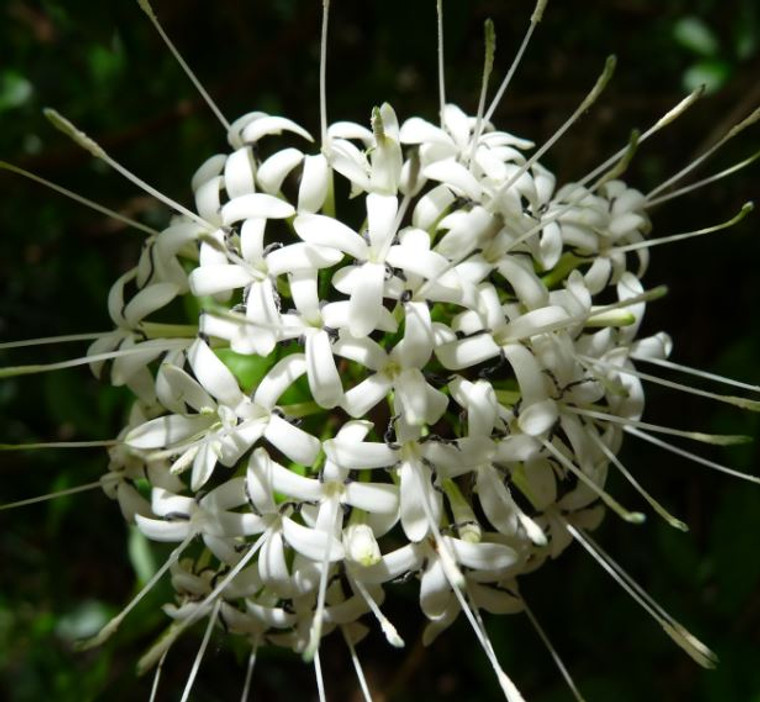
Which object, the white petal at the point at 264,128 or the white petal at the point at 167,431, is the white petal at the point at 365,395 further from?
the white petal at the point at 264,128

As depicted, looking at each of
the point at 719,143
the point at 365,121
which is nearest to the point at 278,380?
the point at 719,143

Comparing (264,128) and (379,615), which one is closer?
(379,615)

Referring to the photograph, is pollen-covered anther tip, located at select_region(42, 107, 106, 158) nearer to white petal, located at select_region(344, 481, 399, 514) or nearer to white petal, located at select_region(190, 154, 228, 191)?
white petal, located at select_region(190, 154, 228, 191)

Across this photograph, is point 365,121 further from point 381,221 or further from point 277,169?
point 381,221

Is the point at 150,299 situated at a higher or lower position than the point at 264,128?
lower

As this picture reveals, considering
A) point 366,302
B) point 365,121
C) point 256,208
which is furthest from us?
point 365,121

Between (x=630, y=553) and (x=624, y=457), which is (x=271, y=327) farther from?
(x=630, y=553)

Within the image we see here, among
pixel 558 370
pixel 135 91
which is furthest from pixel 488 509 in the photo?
pixel 135 91
